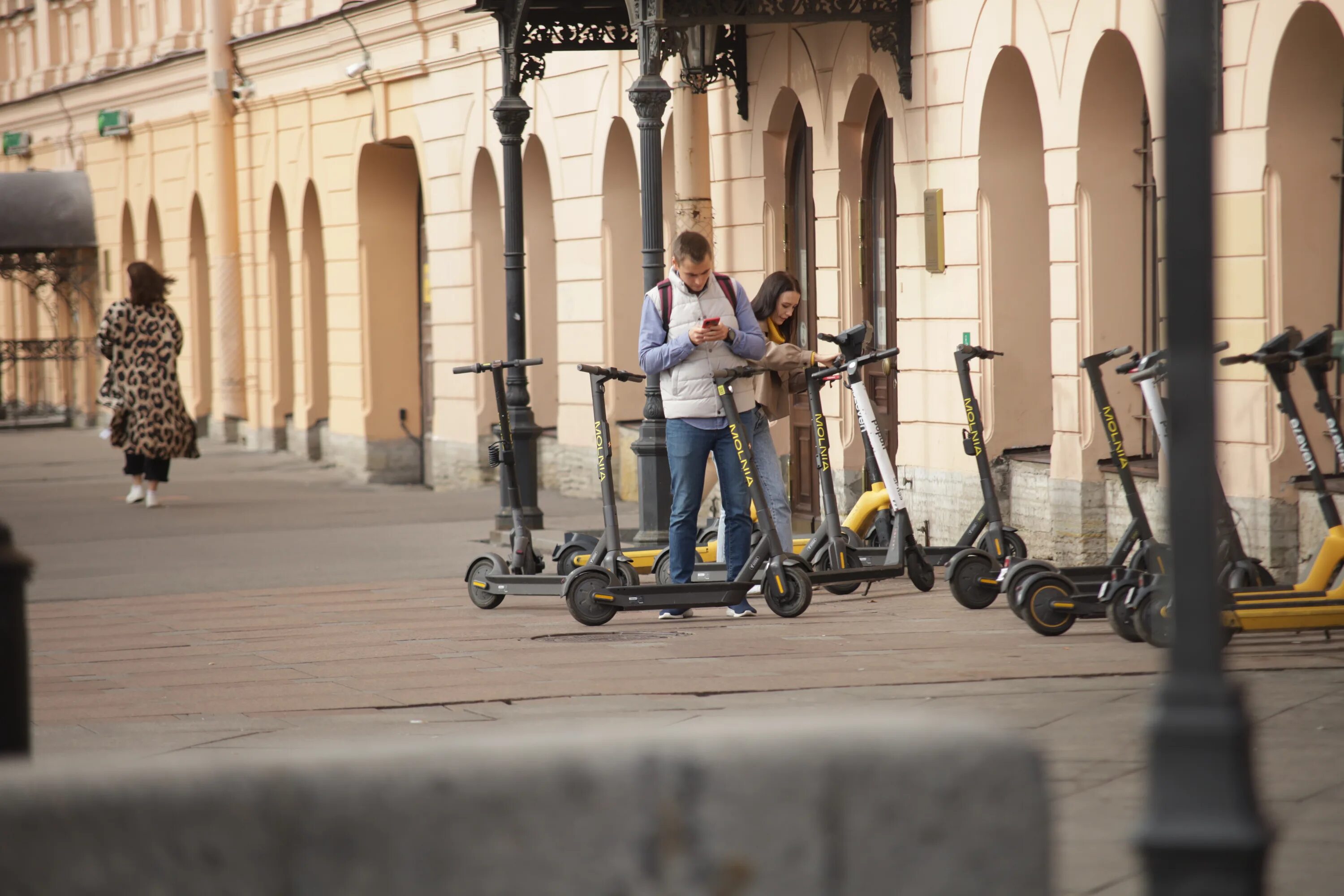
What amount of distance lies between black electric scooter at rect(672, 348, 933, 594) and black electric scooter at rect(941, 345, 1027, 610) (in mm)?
336

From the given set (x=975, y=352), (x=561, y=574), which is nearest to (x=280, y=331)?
(x=561, y=574)

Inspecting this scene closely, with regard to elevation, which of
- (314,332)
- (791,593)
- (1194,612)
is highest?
(314,332)

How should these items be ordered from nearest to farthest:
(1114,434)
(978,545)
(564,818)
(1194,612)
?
(564,818) → (1194,612) → (1114,434) → (978,545)

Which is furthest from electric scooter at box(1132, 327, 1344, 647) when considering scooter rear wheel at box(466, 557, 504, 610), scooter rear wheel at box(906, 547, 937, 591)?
scooter rear wheel at box(466, 557, 504, 610)

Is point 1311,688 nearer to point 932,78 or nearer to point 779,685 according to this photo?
point 779,685

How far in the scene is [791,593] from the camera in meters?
9.40

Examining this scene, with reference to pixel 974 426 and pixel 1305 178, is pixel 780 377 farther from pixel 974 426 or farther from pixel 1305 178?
pixel 1305 178

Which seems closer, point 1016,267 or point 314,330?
point 1016,267

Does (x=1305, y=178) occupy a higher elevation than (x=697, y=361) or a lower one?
higher

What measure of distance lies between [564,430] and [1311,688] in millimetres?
11255

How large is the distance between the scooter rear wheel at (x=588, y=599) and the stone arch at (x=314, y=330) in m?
14.8

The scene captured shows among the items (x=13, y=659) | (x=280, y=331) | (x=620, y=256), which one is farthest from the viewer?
(x=280, y=331)

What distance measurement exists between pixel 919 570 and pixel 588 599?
6.14 feet

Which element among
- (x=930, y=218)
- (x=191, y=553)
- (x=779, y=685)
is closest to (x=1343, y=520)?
(x=779, y=685)
